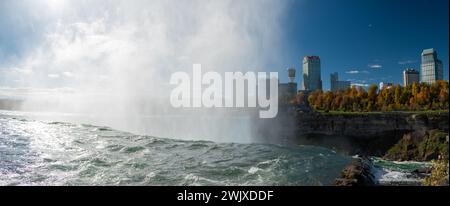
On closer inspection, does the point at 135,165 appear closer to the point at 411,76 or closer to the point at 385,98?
the point at 385,98

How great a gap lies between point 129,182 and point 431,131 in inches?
1385

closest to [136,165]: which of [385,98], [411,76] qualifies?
[385,98]

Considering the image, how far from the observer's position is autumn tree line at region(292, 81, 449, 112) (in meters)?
50.6

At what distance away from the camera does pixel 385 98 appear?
57.0 meters

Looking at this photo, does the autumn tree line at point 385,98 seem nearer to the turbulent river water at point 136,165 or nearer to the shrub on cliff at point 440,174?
the turbulent river water at point 136,165

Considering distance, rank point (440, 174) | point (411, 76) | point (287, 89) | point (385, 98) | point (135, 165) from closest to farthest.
A: point (440, 174) → point (135, 165) → point (385, 98) → point (411, 76) → point (287, 89)

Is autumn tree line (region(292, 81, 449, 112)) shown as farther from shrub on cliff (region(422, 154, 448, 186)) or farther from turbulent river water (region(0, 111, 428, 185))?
shrub on cliff (region(422, 154, 448, 186))

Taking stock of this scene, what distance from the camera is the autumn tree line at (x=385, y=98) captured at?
50625 mm

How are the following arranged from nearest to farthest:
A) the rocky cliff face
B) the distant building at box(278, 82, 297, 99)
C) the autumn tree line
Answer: the rocky cliff face → the autumn tree line → the distant building at box(278, 82, 297, 99)

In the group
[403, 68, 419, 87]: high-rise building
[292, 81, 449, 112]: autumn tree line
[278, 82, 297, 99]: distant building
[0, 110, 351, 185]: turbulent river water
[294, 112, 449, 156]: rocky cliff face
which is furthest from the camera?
[278, 82, 297, 99]: distant building

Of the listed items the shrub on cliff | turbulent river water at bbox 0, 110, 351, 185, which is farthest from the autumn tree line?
the shrub on cliff
